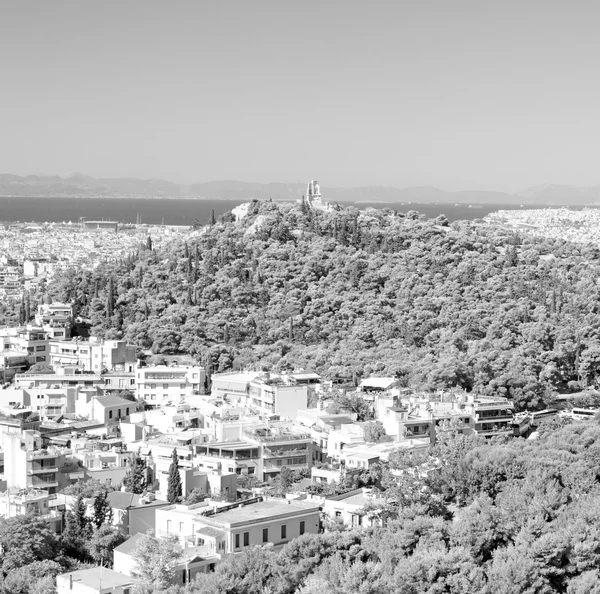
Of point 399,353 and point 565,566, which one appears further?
point 399,353

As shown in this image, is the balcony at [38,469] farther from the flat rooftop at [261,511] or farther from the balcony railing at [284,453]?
the flat rooftop at [261,511]

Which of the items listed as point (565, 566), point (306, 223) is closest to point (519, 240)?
point (306, 223)

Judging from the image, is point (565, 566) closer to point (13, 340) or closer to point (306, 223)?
point (13, 340)

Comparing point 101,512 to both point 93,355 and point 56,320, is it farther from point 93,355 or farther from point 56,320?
point 56,320

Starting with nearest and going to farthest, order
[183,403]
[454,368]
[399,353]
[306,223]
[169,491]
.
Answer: [169,491] < [183,403] < [454,368] < [399,353] < [306,223]

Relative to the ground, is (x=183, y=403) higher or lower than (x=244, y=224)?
lower

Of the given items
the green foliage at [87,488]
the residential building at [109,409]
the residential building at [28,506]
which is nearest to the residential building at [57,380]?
the residential building at [109,409]

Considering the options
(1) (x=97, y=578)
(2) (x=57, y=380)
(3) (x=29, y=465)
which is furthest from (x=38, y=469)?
(2) (x=57, y=380)
